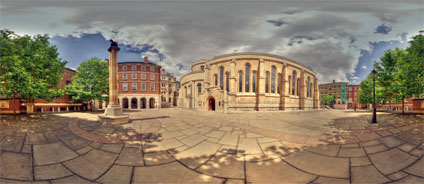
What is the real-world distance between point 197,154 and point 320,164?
3.02 metres

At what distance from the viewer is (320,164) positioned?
123 inches

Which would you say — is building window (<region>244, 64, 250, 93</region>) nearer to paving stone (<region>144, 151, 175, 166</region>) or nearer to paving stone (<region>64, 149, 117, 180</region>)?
paving stone (<region>144, 151, 175, 166</region>)

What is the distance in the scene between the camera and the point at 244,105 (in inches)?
762

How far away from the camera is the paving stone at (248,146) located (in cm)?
382

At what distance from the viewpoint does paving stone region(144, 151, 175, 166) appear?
3.22 metres

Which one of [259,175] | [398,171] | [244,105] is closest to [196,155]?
[259,175]

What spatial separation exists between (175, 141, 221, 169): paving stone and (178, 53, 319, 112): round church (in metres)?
13.4

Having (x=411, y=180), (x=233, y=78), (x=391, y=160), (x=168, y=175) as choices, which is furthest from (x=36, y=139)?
(x=233, y=78)

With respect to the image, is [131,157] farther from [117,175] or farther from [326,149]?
[326,149]

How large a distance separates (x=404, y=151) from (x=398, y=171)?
1480mm

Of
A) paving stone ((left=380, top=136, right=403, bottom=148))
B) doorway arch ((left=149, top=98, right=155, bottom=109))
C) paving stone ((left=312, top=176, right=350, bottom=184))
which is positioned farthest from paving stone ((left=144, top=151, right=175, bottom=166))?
doorway arch ((left=149, top=98, right=155, bottom=109))

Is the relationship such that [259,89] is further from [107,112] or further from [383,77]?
[107,112]

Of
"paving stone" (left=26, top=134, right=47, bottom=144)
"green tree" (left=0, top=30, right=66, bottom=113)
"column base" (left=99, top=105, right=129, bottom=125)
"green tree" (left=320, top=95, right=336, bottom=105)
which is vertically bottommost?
"green tree" (left=320, top=95, right=336, bottom=105)

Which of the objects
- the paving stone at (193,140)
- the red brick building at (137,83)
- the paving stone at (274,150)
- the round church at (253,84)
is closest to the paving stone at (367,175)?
the paving stone at (274,150)
